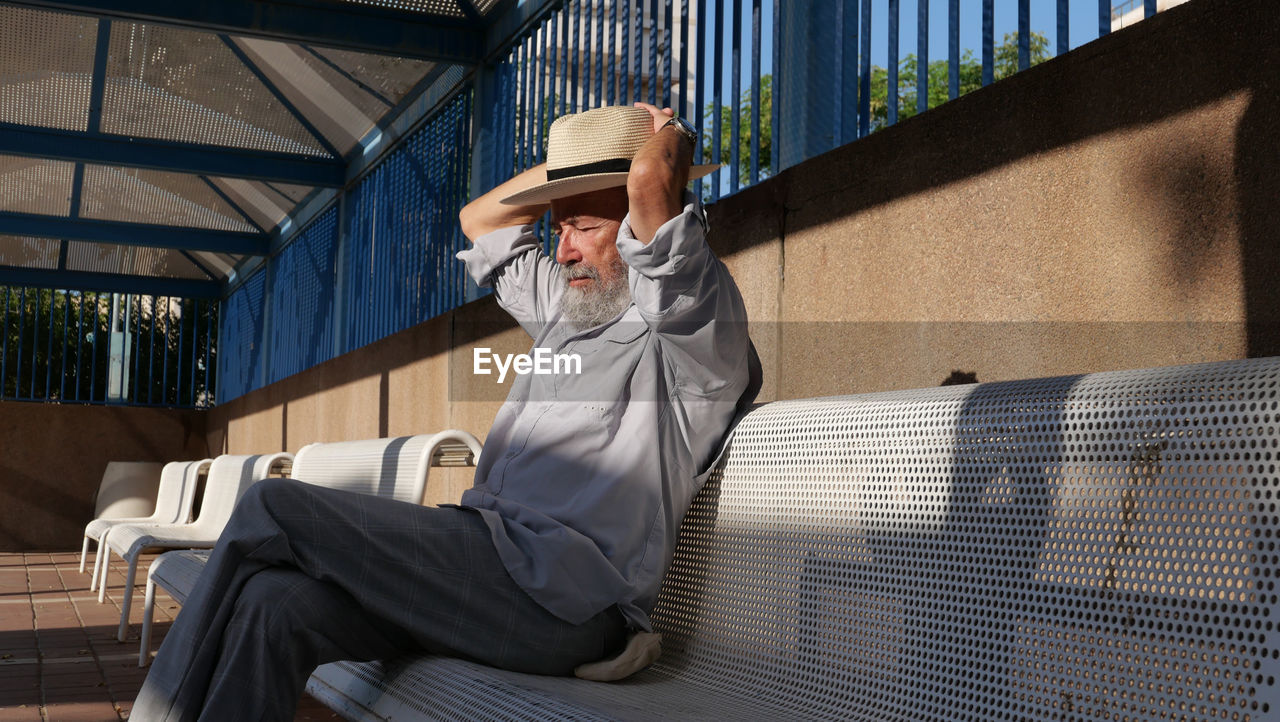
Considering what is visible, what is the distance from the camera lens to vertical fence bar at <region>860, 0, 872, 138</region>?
11.6 ft

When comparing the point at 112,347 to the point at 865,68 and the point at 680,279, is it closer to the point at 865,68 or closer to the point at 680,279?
the point at 865,68

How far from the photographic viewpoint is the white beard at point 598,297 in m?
2.54

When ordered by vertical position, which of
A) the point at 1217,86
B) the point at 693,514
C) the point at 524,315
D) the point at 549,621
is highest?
the point at 1217,86

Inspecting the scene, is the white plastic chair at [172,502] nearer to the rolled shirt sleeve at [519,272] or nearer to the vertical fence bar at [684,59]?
the vertical fence bar at [684,59]

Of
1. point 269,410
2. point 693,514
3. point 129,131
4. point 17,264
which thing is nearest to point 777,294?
point 693,514

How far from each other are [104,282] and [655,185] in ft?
45.2

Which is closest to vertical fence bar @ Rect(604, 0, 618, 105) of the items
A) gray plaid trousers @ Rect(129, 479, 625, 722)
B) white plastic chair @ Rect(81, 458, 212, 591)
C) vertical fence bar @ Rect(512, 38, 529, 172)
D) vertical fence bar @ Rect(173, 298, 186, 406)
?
vertical fence bar @ Rect(512, 38, 529, 172)

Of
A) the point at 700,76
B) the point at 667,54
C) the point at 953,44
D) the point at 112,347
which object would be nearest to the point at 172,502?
the point at 667,54

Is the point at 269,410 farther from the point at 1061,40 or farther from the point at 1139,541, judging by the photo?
the point at 1139,541

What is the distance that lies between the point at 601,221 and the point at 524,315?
0.55 meters

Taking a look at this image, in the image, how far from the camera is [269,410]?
38.0 feet

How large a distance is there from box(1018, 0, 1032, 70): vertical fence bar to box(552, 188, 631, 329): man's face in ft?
3.73

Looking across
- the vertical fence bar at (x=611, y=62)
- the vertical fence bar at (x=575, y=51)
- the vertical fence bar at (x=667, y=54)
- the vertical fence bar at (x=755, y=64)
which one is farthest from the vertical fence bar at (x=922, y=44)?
the vertical fence bar at (x=575, y=51)

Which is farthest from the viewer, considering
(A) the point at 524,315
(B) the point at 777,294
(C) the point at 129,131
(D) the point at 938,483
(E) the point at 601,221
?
(C) the point at 129,131
